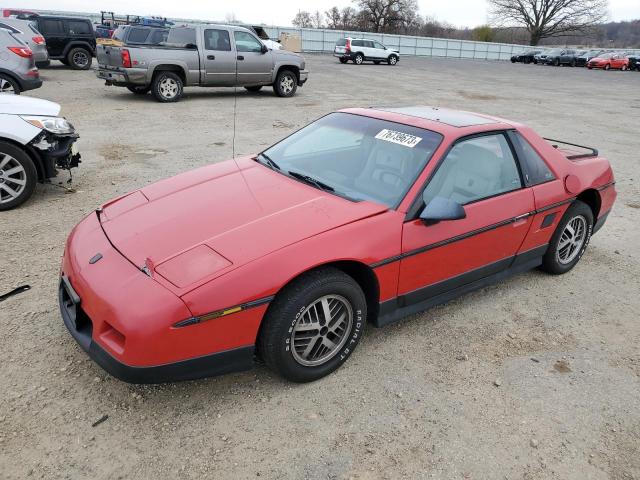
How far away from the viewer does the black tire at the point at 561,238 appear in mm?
3891

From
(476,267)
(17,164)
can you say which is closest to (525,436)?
(476,267)

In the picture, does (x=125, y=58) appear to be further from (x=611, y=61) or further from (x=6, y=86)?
(x=611, y=61)

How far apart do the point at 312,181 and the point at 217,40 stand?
410 inches


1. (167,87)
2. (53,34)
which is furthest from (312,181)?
(53,34)

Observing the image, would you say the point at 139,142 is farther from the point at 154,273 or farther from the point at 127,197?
the point at 154,273

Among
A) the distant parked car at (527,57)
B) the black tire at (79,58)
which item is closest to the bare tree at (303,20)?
the distant parked car at (527,57)

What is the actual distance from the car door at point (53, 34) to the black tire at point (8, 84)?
325 inches

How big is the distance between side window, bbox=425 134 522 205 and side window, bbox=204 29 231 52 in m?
10.3

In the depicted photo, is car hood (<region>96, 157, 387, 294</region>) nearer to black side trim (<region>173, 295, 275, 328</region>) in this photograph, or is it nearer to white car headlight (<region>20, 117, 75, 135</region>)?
black side trim (<region>173, 295, 275, 328</region>)

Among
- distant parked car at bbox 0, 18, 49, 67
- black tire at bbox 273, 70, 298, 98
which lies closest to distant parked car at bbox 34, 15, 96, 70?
distant parked car at bbox 0, 18, 49, 67

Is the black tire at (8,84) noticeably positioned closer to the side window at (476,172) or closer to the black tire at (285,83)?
the black tire at (285,83)

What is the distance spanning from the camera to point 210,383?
2.70 m

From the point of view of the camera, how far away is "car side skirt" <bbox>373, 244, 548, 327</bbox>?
296 cm

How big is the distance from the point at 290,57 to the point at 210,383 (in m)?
12.1
